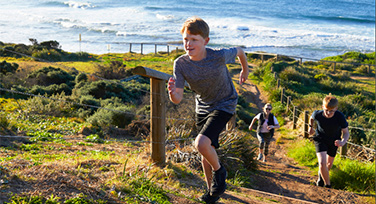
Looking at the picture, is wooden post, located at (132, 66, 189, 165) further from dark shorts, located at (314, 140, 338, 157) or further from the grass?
the grass

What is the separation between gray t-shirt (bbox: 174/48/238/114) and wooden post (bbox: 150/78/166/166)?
51.2 inches

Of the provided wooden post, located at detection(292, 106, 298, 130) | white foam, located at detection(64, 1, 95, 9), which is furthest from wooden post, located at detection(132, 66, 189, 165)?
white foam, located at detection(64, 1, 95, 9)

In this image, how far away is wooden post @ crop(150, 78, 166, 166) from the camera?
15.2 feet

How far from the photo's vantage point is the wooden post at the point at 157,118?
4.64 meters

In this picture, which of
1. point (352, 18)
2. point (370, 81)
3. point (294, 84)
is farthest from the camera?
point (352, 18)

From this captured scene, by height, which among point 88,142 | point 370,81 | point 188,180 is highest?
point 188,180

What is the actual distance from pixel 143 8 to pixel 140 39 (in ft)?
79.9

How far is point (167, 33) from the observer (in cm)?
4975

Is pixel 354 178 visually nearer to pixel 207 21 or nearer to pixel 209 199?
pixel 209 199

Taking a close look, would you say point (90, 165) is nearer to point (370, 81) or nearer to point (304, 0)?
point (370, 81)

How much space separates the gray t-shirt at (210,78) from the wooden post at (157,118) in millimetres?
1300

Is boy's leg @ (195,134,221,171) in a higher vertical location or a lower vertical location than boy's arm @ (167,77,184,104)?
lower

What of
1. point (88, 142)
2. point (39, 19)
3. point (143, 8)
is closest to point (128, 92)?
point (88, 142)

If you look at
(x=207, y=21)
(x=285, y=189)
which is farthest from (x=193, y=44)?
(x=207, y=21)
